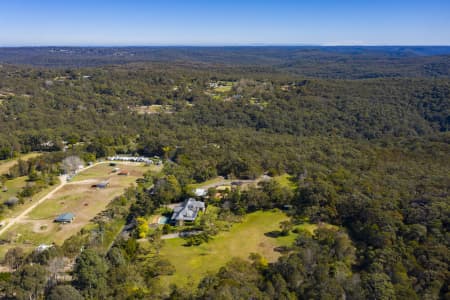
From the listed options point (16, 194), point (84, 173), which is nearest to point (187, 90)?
point (84, 173)

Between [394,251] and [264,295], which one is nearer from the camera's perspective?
[264,295]

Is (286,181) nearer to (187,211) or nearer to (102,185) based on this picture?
(187,211)

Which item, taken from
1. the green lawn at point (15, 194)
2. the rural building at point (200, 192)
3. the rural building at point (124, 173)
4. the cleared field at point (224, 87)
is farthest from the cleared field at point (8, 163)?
the cleared field at point (224, 87)

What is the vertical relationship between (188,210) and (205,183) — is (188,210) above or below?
above

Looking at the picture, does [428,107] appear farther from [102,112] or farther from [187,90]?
[102,112]

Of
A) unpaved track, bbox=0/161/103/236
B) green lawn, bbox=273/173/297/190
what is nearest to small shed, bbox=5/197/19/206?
unpaved track, bbox=0/161/103/236

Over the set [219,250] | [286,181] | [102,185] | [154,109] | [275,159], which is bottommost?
[219,250]

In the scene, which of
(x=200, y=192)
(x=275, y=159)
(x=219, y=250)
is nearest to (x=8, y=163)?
(x=200, y=192)
